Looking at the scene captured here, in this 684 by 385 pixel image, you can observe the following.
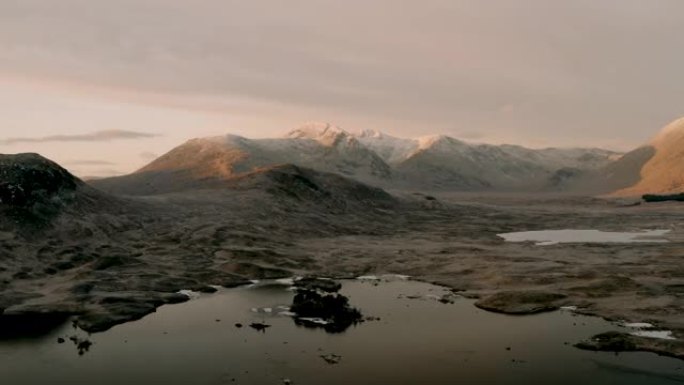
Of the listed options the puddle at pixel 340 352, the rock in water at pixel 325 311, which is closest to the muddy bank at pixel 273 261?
the puddle at pixel 340 352

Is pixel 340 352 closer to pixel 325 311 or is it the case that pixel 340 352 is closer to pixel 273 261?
pixel 325 311

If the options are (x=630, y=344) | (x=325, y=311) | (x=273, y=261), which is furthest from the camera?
(x=273, y=261)

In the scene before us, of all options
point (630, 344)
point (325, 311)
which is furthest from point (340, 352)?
point (630, 344)

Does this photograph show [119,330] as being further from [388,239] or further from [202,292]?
[388,239]

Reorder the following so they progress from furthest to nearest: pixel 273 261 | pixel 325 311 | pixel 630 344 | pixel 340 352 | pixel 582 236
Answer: pixel 582 236 < pixel 273 261 < pixel 325 311 < pixel 340 352 < pixel 630 344

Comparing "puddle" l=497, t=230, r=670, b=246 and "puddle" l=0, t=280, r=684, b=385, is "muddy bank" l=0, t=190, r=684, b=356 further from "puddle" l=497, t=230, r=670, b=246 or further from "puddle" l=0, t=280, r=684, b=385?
"puddle" l=0, t=280, r=684, b=385

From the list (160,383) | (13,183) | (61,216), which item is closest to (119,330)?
(160,383)
